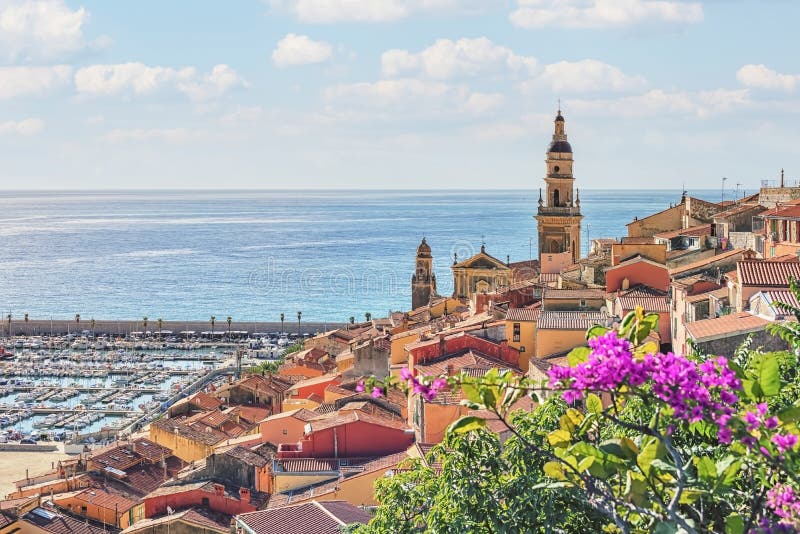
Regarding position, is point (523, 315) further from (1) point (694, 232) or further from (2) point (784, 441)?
(2) point (784, 441)

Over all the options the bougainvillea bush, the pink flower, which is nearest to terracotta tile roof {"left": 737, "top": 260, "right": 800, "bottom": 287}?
the bougainvillea bush

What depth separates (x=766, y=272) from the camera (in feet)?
66.7

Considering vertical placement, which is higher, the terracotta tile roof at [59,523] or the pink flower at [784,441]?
the pink flower at [784,441]

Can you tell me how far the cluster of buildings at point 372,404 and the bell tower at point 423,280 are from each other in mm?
15047

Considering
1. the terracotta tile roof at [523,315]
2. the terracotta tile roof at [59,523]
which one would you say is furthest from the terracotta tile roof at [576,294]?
the terracotta tile roof at [59,523]

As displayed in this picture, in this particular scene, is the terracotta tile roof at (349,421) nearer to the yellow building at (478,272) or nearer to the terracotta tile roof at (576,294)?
the terracotta tile roof at (576,294)

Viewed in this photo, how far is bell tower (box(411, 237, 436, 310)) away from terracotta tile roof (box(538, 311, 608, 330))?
99.0 feet

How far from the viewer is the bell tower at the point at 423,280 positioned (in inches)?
2307

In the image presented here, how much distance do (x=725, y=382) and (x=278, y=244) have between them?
166 meters

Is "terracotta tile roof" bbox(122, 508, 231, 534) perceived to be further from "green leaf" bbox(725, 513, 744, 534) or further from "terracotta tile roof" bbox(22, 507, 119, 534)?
"green leaf" bbox(725, 513, 744, 534)

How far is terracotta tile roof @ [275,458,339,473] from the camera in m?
23.4

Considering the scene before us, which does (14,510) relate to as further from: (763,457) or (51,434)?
(51,434)

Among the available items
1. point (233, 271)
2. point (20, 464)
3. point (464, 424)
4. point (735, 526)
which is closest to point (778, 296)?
point (735, 526)

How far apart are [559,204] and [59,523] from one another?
1340 inches
